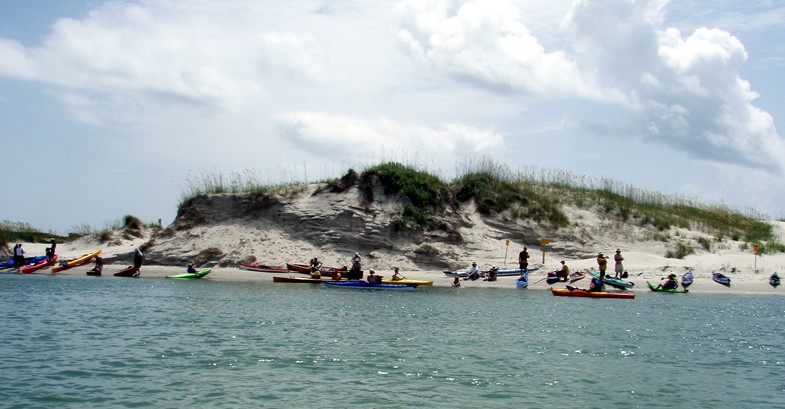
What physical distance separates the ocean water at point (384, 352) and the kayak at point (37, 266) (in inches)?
480

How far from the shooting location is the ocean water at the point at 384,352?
12.6 meters

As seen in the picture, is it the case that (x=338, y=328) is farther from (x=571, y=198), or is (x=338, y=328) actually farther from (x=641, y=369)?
(x=571, y=198)

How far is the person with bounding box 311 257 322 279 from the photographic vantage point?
34.2m

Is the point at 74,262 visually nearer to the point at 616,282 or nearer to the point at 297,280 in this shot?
the point at 297,280

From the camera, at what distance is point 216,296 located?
27750mm

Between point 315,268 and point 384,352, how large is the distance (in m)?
19.1

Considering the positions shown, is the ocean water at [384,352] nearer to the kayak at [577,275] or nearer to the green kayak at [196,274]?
the kayak at [577,275]

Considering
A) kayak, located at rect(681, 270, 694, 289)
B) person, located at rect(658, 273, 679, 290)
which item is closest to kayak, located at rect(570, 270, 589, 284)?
person, located at rect(658, 273, 679, 290)

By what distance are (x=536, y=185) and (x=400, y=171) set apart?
345 inches

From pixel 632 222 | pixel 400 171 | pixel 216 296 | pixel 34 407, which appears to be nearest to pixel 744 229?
pixel 632 222

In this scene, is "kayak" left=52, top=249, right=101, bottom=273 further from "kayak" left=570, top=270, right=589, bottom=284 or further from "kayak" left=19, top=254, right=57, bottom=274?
"kayak" left=570, top=270, right=589, bottom=284

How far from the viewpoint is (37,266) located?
3900 centimetres

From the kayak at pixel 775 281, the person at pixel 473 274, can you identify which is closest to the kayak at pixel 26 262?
the person at pixel 473 274

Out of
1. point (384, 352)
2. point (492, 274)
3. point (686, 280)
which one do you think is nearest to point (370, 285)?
point (492, 274)
